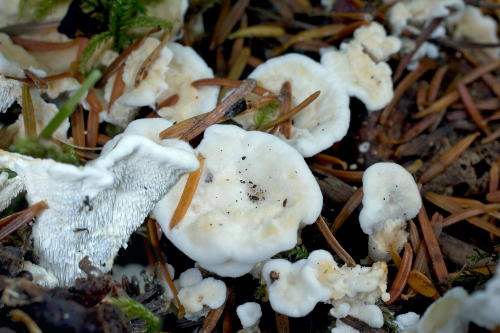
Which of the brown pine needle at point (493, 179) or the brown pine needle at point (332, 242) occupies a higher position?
the brown pine needle at point (332, 242)

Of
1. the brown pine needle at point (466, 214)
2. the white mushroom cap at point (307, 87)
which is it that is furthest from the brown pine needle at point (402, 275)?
the white mushroom cap at point (307, 87)

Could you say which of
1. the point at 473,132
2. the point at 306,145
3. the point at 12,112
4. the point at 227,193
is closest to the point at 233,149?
the point at 227,193

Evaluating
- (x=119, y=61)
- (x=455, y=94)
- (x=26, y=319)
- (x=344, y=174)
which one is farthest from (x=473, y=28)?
(x=26, y=319)

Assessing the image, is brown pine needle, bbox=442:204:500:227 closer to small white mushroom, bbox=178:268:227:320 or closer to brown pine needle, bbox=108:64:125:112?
small white mushroom, bbox=178:268:227:320

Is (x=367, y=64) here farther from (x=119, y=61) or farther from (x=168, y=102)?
A: (x=119, y=61)

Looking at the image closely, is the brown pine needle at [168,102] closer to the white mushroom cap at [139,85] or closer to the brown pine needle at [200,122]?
the white mushroom cap at [139,85]
